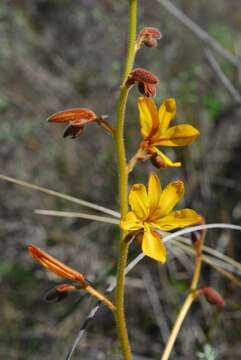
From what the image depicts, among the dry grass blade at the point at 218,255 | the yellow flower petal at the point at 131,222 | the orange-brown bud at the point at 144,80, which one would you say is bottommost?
the dry grass blade at the point at 218,255

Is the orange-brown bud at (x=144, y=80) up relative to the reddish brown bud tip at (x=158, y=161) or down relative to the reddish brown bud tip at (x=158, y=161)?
up

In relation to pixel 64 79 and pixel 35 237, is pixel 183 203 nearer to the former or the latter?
pixel 35 237

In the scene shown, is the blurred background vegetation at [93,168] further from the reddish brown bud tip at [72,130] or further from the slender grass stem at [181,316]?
the reddish brown bud tip at [72,130]

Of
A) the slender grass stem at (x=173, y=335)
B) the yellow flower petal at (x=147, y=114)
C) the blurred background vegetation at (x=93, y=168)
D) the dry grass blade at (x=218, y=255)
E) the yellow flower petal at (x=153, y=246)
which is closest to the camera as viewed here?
the yellow flower petal at (x=153, y=246)

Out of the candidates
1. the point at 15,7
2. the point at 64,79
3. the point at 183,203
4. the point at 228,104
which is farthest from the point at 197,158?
the point at 15,7

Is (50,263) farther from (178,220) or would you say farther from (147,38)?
(147,38)

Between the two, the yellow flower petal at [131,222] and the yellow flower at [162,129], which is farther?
the yellow flower at [162,129]

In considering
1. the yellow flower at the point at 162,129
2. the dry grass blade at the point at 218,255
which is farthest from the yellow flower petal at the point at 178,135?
the dry grass blade at the point at 218,255
